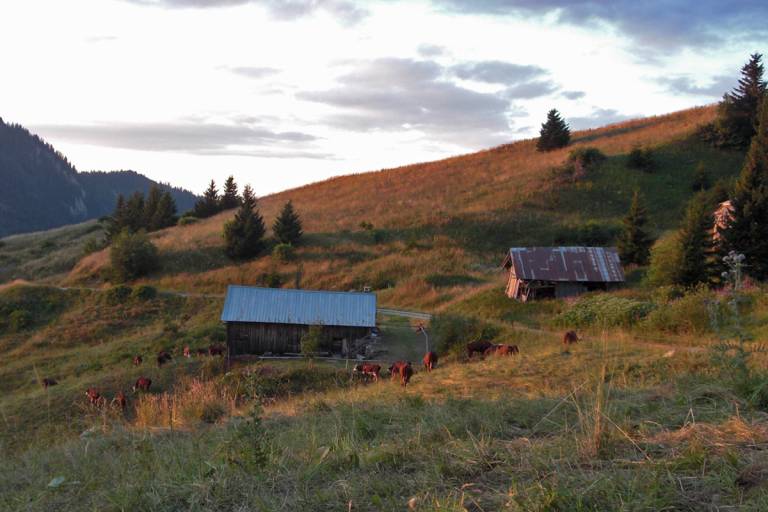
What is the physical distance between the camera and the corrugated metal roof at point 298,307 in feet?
89.7

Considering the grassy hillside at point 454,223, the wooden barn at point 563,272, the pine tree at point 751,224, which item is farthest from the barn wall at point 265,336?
the pine tree at point 751,224

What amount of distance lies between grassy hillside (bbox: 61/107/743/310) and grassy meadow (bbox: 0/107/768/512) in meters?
0.28

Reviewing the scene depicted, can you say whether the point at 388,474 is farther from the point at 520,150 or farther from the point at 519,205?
the point at 520,150

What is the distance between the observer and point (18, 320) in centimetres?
3619

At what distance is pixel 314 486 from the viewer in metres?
4.18

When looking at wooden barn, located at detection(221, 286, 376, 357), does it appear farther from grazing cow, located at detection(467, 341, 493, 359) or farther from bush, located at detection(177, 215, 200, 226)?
bush, located at detection(177, 215, 200, 226)

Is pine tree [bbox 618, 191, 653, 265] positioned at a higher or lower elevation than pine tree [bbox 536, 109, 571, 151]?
lower

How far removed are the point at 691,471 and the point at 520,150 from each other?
237ft

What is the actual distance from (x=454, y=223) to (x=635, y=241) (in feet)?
59.2

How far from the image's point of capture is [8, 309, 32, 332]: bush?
3588cm

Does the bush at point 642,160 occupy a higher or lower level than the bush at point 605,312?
higher

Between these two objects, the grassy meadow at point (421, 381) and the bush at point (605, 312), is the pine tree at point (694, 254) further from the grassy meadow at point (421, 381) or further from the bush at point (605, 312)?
the bush at point (605, 312)

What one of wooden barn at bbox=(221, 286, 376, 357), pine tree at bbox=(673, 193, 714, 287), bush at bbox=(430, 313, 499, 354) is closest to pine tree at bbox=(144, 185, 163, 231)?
wooden barn at bbox=(221, 286, 376, 357)

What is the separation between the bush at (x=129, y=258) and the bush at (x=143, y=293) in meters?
5.59
